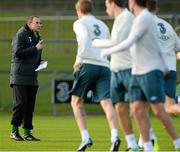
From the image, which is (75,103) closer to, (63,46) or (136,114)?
(136,114)

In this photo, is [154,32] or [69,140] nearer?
[154,32]

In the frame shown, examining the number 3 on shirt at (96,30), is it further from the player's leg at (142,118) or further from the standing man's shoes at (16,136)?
the standing man's shoes at (16,136)

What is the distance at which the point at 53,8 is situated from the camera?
4034 cm

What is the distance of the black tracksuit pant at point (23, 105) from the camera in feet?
52.0

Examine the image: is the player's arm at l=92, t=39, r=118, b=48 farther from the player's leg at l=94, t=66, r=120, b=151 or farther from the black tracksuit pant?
the black tracksuit pant

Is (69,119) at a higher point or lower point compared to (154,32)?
lower

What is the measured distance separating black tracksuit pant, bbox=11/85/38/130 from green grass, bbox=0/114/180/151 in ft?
1.21

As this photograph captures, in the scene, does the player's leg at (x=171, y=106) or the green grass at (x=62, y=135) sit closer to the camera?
the green grass at (x=62, y=135)

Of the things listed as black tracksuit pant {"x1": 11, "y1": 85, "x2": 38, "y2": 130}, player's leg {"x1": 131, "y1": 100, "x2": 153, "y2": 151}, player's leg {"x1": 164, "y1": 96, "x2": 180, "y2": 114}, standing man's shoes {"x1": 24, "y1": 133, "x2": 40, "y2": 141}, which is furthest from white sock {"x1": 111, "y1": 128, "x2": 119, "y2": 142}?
black tracksuit pant {"x1": 11, "y1": 85, "x2": 38, "y2": 130}

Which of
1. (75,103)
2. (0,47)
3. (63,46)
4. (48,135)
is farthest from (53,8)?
(75,103)

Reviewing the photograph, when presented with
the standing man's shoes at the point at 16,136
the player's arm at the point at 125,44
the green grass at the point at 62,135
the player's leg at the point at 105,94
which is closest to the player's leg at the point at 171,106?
the green grass at the point at 62,135

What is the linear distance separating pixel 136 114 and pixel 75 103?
1.83 metres

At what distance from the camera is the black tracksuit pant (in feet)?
52.0

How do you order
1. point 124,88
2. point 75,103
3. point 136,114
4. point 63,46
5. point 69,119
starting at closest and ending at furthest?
point 136,114 < point 124,88 < point 75,103 < point 69,119 < point 63,46
